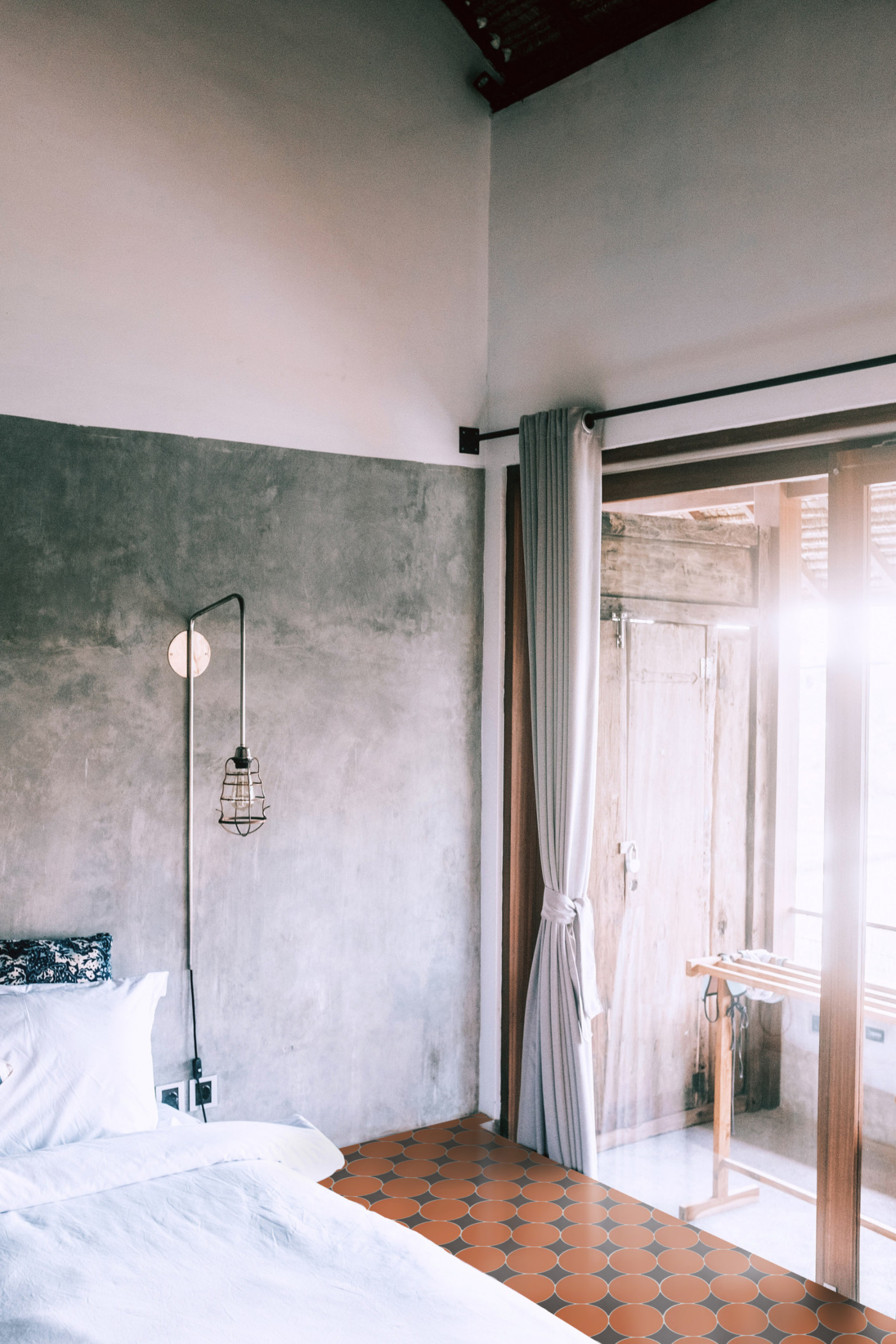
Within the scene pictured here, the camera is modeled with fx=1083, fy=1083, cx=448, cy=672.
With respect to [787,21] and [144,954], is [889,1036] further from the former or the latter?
[787,21]

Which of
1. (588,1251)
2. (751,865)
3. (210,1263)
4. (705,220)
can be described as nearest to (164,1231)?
(210,1263)

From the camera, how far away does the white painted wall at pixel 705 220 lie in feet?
9.48

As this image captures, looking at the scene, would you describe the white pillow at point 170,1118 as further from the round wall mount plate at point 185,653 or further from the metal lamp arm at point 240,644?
the round wall mount plate at point 185,653

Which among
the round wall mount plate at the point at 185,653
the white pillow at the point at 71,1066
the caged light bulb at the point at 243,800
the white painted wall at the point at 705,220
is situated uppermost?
the white painted wall at the point at 705,220

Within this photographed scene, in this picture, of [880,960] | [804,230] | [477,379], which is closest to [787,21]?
[804,230]

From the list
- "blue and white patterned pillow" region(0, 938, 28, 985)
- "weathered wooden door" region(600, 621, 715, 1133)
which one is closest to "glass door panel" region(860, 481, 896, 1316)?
"weathered wooden door" region(600, 621, 715, 1133)

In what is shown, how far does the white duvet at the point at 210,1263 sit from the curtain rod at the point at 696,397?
7.68 feet

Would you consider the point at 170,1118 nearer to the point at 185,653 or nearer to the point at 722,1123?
the point at 185,653

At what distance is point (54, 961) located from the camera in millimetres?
3020

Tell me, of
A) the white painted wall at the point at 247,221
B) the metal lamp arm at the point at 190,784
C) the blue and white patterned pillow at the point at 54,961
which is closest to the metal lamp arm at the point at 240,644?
the metal lamp arm at the point at 190,784

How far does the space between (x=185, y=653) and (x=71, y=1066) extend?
1239mm

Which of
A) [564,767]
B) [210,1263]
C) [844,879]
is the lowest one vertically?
[210,1263]

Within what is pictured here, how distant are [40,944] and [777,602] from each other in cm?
231

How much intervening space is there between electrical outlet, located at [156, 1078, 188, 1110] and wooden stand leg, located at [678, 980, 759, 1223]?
160 cm
